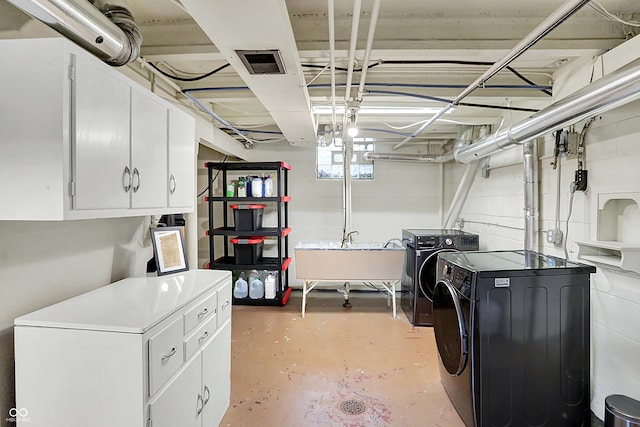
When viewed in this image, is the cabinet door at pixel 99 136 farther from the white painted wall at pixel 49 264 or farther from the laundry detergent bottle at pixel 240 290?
the laundry detergent bottle at pixel 240 290

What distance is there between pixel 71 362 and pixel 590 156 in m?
3.03

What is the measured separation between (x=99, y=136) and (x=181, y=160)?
2.45 feet

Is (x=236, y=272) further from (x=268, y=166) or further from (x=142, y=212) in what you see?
(x=142, y=212)

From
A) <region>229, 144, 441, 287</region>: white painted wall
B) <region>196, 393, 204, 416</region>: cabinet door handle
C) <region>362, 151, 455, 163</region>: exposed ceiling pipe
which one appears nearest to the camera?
<region>196, 393, 204, 416</region>: cabinet door handle

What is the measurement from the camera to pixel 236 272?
4438 millimetres

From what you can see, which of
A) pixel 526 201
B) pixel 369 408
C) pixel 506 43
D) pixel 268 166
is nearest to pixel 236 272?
pixel 268 166

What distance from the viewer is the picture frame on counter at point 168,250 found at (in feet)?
6.58

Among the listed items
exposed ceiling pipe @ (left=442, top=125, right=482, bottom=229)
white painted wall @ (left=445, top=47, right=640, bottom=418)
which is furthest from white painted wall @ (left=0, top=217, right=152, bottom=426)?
exposed ceiling pipe @ (left=442, top=125, right=482, bottom=229)

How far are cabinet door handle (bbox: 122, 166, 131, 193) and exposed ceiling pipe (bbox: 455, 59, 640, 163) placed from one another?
7.70ft

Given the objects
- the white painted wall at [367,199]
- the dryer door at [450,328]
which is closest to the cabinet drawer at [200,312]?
the dryer door at [450,328]

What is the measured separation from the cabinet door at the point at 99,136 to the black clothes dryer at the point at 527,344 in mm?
1861

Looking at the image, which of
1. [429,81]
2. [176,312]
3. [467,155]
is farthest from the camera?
Result: [467,155]

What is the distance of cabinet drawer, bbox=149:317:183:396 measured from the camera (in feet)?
4.11

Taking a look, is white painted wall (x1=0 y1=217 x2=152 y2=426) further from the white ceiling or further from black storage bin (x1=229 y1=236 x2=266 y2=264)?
black storage bin (x1=229 y1=236 x2=266 y2=264)
